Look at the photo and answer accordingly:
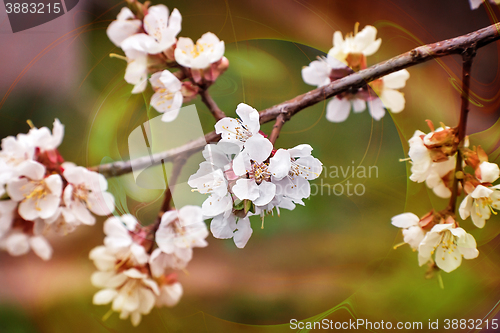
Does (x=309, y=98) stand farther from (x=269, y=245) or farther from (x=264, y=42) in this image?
(x=269, y=245)

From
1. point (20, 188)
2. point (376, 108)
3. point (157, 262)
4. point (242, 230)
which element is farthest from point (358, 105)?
point (20, 188)

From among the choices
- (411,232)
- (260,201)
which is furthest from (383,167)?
(260,201)

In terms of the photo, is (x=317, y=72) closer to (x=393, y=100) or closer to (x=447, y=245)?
(x=393, y=100)

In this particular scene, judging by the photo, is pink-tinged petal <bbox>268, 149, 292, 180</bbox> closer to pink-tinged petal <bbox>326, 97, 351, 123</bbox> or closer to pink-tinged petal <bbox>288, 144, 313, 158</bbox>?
pink-tinged petal <bbox>288, 144, 313, 158</bbox>

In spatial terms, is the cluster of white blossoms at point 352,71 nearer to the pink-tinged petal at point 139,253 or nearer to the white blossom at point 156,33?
the white blossom at point 156,33

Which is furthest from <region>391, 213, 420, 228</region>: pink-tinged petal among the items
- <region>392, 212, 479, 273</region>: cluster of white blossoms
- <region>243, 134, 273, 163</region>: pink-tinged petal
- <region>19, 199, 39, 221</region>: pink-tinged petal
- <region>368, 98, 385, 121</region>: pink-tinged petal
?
<region>19, 199, 39, 221</region>: pink-tinged petal

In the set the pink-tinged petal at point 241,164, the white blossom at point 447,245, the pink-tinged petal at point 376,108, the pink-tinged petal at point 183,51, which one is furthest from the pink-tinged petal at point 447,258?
the pink-tinged petal at point 183,51
